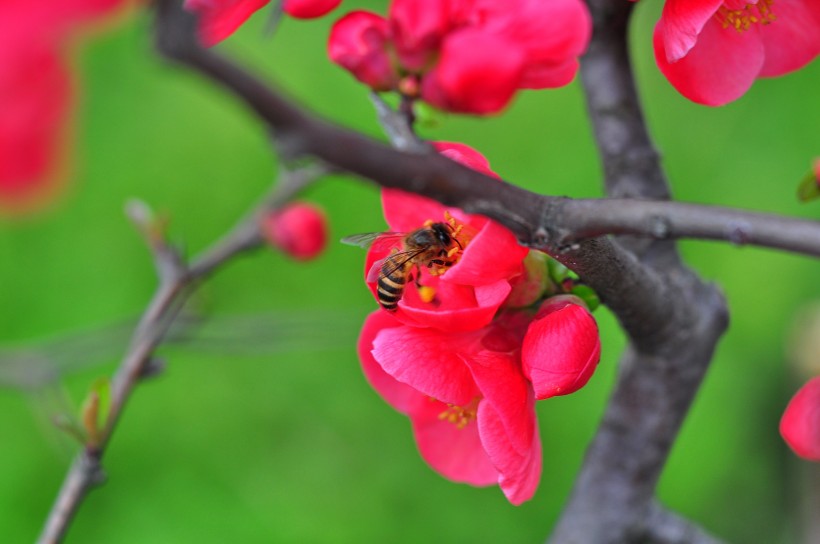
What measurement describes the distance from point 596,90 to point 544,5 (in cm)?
24

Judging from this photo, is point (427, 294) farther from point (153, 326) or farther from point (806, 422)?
point (153, 326)

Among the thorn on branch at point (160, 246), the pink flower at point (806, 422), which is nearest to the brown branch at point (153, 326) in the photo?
the thorn on branch at point (160, 246)

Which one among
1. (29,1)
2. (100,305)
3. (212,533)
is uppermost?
(29,1)

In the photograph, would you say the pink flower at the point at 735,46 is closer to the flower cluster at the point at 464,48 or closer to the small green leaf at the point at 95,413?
the flower cluster at the point at 464,48

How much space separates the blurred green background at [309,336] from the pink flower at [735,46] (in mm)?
814

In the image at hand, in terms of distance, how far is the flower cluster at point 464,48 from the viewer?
1.32ft

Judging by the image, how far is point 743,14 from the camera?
574mm

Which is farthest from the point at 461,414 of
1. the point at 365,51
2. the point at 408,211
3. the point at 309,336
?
the point at 309,336

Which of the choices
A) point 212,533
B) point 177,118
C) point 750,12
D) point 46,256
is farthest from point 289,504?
point 750,12

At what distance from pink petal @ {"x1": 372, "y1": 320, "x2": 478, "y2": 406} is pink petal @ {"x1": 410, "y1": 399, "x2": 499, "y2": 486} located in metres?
0.07

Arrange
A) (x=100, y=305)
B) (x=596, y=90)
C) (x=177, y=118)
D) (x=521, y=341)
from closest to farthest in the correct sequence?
1. (x=521, y=341)
2. (x=596, y=90)
3. (x=100, y=305)
4. (x=177, y=118)

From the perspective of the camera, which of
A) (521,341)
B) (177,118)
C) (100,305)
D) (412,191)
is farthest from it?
(177,118)

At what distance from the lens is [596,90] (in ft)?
2.15

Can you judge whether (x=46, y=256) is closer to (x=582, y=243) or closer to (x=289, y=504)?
(x=289, y=504)
